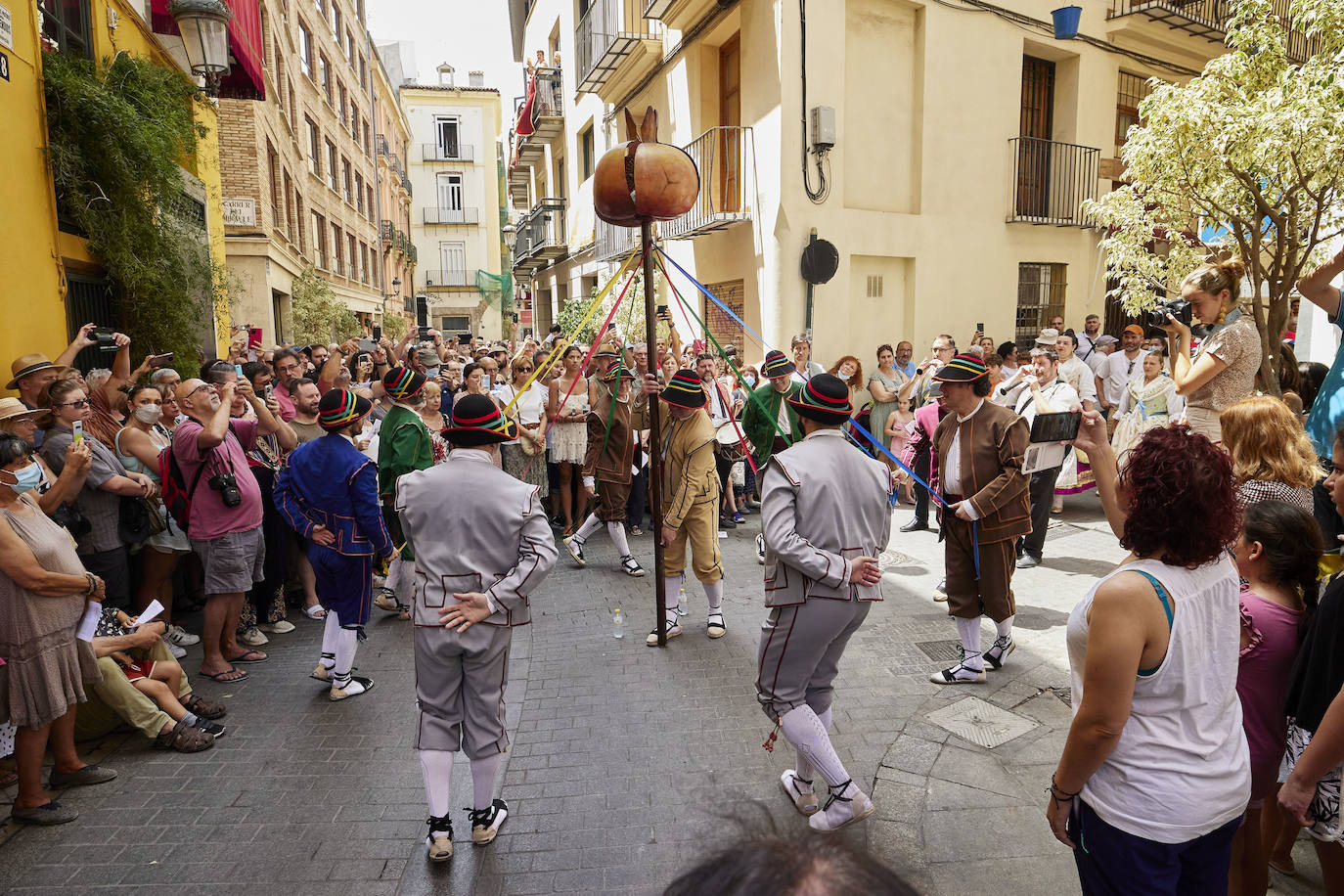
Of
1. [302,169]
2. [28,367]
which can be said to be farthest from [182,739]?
[302,169]

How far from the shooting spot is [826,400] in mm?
3639

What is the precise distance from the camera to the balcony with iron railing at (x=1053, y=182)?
13.9 m

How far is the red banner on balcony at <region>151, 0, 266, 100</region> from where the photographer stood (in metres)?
8.91

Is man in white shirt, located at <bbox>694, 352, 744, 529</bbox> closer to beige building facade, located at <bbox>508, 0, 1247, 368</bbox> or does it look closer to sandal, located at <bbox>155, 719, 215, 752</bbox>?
beige building facade, located at <bbox>508, 0, 1247, 368</bbox>

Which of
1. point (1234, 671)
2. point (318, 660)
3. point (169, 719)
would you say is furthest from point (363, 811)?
point (1234, 671)

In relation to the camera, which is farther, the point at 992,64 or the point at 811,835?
the point at 992,64

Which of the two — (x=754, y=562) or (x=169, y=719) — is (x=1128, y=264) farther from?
(x=169, y=719)

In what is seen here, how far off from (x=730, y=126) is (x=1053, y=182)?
5.74 metres

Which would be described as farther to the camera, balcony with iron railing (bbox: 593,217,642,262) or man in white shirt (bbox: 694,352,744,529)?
balcony with iron railing (bbox: 593,217,642,262)

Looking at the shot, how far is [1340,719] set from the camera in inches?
87.3

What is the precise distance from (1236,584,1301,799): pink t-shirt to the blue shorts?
2.54 feet

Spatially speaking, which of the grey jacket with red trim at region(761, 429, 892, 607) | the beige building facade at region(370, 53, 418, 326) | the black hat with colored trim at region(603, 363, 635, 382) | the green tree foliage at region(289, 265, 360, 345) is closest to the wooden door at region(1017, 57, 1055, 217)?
the black hat with colored trim at region(603, 363, 635, 382)

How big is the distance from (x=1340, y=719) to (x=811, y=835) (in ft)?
6.43

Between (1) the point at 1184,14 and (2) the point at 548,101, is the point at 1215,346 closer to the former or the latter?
(1) the point at 1184,14
